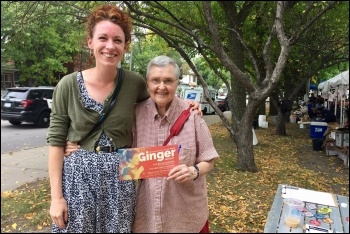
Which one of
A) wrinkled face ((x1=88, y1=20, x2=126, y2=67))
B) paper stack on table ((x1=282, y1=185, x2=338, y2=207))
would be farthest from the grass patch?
wrinkled face ((x1=88, y1=20, x2=126, y2=67))

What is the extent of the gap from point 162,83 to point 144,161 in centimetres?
48

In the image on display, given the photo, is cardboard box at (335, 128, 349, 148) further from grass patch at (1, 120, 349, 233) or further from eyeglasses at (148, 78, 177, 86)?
eyeglasses at (148, 78, 177, 86)

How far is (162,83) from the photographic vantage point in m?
1.92

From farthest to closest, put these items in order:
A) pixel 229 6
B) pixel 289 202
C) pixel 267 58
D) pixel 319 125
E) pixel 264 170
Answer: pixel 319 125
pixel 229 6
pixel 264 170
pixel 267 58
pixel 289 202

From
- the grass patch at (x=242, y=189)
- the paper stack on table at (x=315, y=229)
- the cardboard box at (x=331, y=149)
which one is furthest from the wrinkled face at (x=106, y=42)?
the cardboard box at (x=331, y=149)

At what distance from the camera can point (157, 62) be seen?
1940 millimetres

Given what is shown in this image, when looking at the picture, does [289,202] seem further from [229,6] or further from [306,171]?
[229,6]

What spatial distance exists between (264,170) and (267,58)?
7.89 feet

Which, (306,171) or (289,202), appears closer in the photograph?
(289,202)

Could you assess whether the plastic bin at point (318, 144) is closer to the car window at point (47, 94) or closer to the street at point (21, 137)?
the street at point (21, 137)

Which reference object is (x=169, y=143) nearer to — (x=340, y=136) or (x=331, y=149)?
(x=340, y=136)

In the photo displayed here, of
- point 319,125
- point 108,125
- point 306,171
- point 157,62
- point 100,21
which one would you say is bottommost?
point 306,171

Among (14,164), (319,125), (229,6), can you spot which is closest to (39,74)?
(14,164)

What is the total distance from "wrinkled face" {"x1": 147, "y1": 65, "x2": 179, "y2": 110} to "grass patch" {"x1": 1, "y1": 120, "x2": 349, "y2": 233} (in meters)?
1.70
